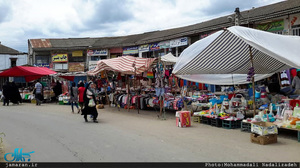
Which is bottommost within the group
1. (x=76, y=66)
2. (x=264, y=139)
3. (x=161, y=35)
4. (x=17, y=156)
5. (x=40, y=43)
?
(x=17, y=156)

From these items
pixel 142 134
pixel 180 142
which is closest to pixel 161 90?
pixel 142 134

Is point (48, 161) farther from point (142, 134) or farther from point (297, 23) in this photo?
point (297, 23)

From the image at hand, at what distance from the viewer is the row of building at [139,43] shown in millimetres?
14172

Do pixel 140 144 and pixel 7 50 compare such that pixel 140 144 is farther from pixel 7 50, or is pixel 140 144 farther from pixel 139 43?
pixel 7 50

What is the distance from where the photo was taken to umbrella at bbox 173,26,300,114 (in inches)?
281

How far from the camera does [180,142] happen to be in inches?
273

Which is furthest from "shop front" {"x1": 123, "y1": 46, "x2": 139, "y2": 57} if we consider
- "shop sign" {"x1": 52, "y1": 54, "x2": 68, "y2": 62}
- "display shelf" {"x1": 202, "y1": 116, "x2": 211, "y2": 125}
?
"display shelf" {"x1": 202, "y1": 116, "x2": 211, "y2": 125}

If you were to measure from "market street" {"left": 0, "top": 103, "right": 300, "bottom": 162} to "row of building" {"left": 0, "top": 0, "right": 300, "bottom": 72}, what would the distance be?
8.41 metres

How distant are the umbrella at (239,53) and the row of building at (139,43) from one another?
3.93 m

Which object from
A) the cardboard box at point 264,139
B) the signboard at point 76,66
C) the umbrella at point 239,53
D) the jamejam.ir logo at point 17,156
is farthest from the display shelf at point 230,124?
the signboard at point 76,66

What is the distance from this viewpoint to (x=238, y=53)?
32.3ft

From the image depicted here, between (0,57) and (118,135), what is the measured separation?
34.7m

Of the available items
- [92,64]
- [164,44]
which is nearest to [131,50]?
[164,44]

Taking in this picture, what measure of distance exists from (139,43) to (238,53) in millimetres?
14892
